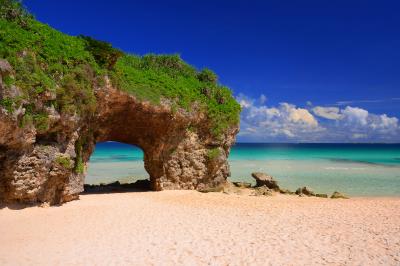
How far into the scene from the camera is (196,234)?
1261 cm

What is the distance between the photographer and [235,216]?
15.9 metres

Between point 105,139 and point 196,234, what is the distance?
12.4 meters

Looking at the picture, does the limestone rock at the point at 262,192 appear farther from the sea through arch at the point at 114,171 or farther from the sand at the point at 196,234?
the sea through arch at the point at 114,171

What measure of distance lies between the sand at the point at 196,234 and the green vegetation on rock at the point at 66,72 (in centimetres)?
461

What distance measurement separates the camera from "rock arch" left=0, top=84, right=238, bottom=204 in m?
14.3

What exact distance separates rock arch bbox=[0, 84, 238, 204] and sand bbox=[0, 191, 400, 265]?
118 cm

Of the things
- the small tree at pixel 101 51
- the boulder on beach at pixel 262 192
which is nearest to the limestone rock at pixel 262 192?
the boulder on beach at pixel 262 192

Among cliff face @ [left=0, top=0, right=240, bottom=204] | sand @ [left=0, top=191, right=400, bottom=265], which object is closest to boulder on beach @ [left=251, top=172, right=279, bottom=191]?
cliff face @ [left=0, top=0, right=240, bottom=204]

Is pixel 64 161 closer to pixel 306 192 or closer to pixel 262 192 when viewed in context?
pixel 262 192

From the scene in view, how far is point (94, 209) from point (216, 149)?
10.7 m

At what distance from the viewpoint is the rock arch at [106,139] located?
14.3 m

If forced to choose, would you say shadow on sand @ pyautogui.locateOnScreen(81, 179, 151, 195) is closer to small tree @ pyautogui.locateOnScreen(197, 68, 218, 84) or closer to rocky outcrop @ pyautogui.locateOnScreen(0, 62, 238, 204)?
rocky outcrop @ pyautogui.locateOnScreen(0, 62, 238, 204)

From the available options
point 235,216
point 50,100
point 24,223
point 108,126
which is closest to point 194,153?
point 108,126

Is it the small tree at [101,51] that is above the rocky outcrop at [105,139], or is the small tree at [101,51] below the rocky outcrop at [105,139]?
above
